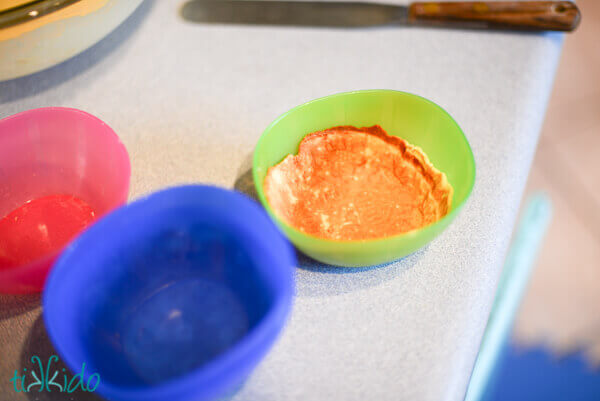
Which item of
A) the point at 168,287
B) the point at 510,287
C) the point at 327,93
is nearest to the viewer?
the point at 168,287

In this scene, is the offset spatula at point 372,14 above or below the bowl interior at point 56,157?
above

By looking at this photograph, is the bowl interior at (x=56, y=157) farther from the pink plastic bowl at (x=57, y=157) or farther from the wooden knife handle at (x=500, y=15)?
the wooden knife handle at (x=500, y=15)

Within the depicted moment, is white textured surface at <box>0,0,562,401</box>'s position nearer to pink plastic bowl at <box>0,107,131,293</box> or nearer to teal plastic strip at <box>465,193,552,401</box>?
pink plastic bowl at <box>0,107,131,293</box>

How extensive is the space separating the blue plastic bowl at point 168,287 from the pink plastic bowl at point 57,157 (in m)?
0.09

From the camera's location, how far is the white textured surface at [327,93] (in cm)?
44

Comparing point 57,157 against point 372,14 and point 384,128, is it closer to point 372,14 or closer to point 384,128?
point 384,128

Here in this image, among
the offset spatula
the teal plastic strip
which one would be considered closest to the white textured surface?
the offset spatula

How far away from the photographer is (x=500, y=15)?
0.66 m

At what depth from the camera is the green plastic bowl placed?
0.44m

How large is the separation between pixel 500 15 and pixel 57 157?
1.97 ft

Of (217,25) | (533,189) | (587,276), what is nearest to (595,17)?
(533,189)

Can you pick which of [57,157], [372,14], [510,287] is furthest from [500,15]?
[57,157]

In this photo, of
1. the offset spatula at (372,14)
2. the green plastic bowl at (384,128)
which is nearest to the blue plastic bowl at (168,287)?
the green plastic bowl at (384,128)

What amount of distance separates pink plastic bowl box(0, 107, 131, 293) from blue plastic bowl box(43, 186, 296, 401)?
9cm
